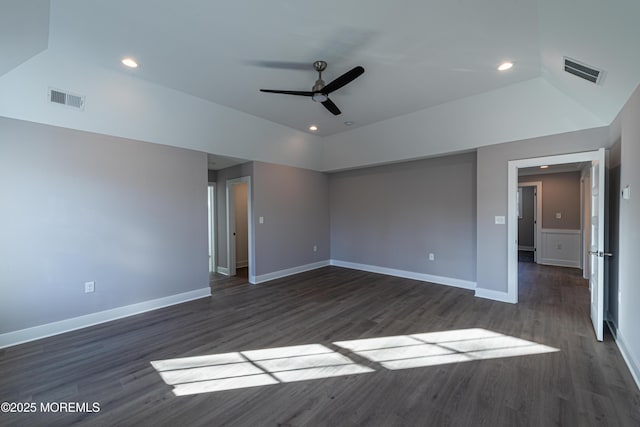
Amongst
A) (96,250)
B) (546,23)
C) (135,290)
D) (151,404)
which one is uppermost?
(546,23)

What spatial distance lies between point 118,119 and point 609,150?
6.13 metres

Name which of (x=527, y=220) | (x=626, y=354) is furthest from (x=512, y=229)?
(x=527, y=220)

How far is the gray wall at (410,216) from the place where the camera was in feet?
15.6

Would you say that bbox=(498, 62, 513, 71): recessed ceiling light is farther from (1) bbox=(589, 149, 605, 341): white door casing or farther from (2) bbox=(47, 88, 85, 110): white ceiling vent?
(2) bbox=(47, 88, 85, 110): white ceiling vent

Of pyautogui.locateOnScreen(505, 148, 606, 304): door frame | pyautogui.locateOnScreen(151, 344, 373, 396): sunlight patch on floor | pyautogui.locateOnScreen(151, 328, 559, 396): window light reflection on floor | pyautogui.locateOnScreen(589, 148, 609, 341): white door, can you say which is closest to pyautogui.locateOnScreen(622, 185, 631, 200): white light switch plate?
pyautogui.locateOnScreen(589, 148, 609, 341): white door

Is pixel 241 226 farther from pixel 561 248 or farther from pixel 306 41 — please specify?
pixel 561 248

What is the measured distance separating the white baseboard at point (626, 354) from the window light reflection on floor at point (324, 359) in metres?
0.50

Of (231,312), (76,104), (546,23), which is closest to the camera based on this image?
(546,23)

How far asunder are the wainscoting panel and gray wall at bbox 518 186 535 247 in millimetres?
1848

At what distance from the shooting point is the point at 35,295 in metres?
2.89

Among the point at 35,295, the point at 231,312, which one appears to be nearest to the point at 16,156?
the point at 35,295

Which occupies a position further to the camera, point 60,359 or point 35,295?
point 35,295

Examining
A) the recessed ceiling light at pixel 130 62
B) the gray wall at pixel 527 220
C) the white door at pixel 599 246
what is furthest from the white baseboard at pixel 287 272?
the gray wall at pixel 527 220

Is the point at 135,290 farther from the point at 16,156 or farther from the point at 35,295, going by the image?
the point at 16,156
